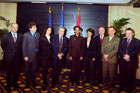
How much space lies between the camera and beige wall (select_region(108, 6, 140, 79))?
168 inches

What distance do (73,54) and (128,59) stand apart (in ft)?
4.21

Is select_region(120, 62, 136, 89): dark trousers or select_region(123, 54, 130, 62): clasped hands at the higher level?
select_region(123, 54, 130, 62): clasped hands

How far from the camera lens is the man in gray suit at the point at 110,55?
2.98 meters

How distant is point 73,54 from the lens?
312cm

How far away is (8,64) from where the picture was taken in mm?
2688

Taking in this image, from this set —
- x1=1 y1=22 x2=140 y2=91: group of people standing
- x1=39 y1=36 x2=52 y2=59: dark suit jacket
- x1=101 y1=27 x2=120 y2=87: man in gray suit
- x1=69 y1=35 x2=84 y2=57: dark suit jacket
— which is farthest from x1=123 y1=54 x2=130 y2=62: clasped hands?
x1=39 y1=36 x2=52 y2=59: dark suit jacket

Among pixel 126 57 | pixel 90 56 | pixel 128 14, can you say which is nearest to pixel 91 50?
pixel 90 56

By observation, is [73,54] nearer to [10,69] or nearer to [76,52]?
[76,52]

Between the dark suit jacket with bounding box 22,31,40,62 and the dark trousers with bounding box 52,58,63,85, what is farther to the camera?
the dark trousers with bounding box 52,58,63,85

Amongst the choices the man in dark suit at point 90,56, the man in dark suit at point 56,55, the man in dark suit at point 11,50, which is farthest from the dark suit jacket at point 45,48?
the man in dark suit at point 90,56

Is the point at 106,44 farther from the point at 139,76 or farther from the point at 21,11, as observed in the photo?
the point at 21,11

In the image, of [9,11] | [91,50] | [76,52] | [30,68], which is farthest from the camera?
[9,11]

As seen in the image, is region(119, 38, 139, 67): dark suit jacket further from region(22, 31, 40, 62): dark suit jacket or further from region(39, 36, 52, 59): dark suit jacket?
region(22, 31, 40, 62): dark suit jacket

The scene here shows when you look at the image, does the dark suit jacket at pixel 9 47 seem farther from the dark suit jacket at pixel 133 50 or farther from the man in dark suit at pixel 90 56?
the dark suit jacket at pixel 133 50
